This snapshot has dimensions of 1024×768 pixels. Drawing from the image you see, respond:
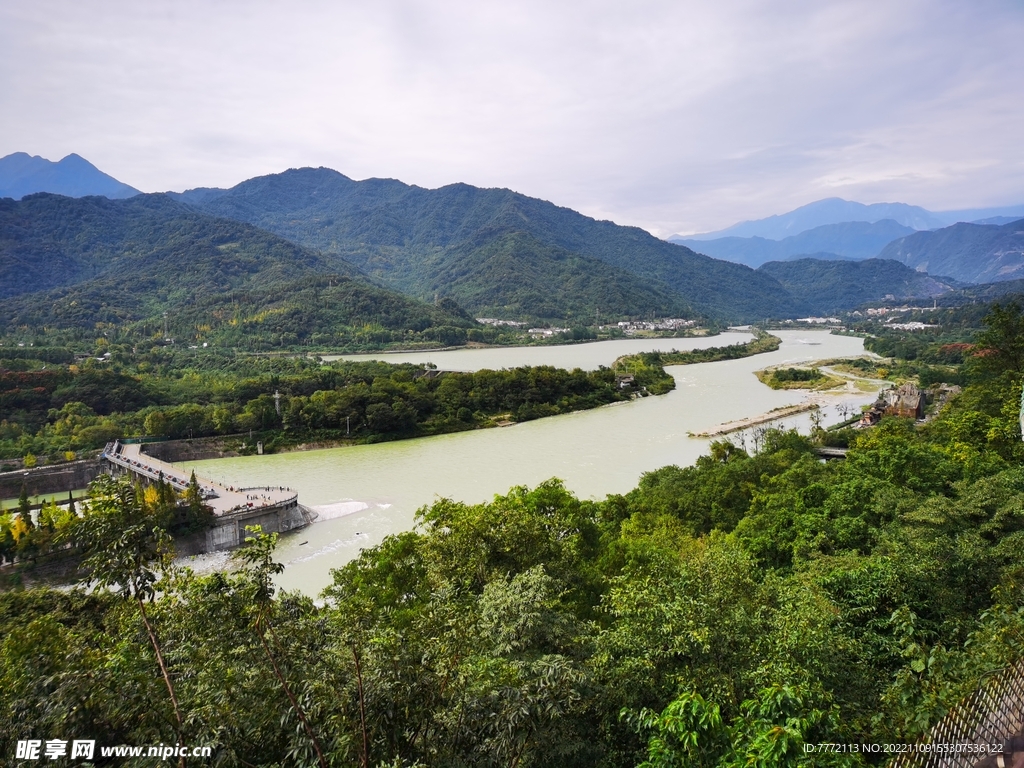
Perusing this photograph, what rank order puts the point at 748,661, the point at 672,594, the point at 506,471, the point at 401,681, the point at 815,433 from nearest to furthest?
the point at 401,681
the point at 748,661
the point at 672,594
the point at 506,471
the point at 815,433

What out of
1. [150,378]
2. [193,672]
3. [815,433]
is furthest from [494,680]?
[150,378]

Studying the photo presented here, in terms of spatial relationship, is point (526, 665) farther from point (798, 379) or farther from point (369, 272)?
point (369, 272)

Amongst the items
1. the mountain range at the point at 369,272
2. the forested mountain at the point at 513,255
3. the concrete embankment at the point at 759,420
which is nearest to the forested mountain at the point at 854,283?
the mountain range at the point at 369,272

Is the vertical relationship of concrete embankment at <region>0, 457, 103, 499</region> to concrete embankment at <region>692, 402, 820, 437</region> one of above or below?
above

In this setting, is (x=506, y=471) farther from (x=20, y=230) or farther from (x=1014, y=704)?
(x=20, y=230)

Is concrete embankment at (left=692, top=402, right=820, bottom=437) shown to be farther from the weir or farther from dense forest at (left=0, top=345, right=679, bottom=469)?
the weir

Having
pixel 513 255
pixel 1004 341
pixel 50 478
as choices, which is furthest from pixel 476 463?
pixel 513 255

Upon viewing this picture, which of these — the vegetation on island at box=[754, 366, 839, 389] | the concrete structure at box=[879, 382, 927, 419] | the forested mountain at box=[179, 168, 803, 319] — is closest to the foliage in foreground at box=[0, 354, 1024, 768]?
the concrete structure at box=[879, 382, 927, 419]
